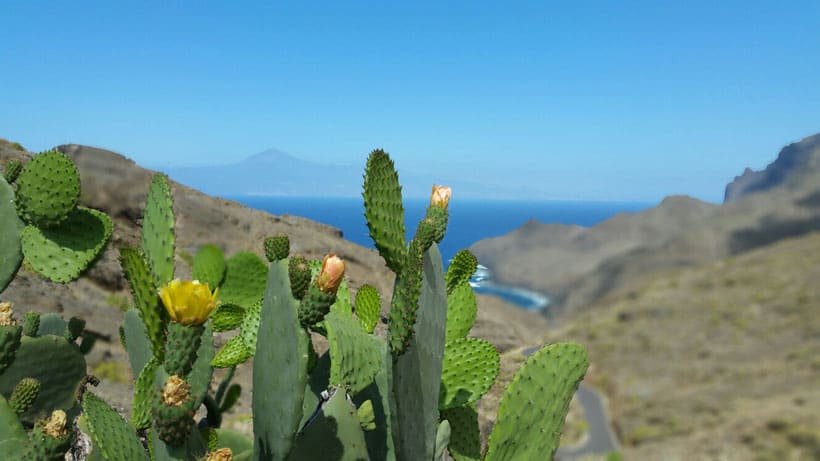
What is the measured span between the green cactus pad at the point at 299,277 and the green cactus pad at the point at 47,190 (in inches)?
A: 65.0

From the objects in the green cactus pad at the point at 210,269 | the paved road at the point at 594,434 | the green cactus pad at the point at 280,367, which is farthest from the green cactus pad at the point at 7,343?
the paved road at the point at 594,434

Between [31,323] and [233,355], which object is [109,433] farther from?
[31,323]

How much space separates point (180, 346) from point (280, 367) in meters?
0.31

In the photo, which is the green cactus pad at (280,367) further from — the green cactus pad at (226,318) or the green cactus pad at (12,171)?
the green cactus pad at (12,171)

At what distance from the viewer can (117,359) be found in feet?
21.5

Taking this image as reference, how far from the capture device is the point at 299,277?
133cm

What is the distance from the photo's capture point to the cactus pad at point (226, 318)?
2982 mm

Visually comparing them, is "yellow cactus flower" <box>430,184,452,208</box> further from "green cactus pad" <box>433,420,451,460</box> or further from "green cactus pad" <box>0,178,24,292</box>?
"green cactus pad" <box>0,178,24,292</box>

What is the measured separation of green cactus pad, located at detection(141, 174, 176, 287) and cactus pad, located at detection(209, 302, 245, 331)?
1.24m

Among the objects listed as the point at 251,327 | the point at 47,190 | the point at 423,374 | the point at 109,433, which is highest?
the point at 47,190

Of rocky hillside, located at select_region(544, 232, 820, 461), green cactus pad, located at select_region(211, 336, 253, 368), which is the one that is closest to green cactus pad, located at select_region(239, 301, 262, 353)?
A: green cactus pad, located at select_region(211, 336, 253, 368)

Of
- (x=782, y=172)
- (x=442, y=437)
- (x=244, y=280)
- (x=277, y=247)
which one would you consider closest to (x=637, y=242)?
(x=782, y=172)

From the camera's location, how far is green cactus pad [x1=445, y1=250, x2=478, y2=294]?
2.33 metres

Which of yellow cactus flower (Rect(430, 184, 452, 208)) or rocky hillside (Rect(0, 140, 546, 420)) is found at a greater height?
yellow cactus flower (Rect(430, 184, 452, 208))
